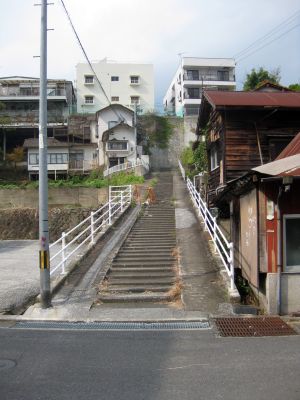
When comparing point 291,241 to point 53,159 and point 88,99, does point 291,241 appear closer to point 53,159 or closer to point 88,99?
point 53,159

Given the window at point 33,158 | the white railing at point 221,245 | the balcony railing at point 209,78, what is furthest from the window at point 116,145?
the white railing at point 221,245

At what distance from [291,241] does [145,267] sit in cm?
446

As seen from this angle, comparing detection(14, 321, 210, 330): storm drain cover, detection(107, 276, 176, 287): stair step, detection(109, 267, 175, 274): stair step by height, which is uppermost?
detection(109, 267, 175, 274): stair step

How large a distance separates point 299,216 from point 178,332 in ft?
11.0

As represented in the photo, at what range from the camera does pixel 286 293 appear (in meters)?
8.69

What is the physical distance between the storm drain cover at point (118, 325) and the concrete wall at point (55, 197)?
110ft

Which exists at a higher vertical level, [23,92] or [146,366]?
[23,92]

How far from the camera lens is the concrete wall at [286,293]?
28.3 ft

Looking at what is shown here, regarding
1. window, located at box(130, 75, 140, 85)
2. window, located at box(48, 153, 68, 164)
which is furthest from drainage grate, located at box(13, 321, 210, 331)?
window, located at box(130, 75, 140, 85)

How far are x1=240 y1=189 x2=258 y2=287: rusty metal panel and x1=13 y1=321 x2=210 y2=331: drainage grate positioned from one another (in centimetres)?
203

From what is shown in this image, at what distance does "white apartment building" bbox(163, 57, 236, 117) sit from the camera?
5984cm

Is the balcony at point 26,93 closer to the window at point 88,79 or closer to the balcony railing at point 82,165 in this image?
the window at point 88,79

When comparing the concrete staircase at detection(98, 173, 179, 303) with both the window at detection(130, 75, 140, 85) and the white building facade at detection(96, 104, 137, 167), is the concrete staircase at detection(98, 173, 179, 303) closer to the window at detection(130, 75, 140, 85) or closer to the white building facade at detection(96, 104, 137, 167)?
the white building facade at detection(96, 104, 137, 167)

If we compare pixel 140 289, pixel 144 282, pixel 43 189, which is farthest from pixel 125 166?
pixel 43 189
